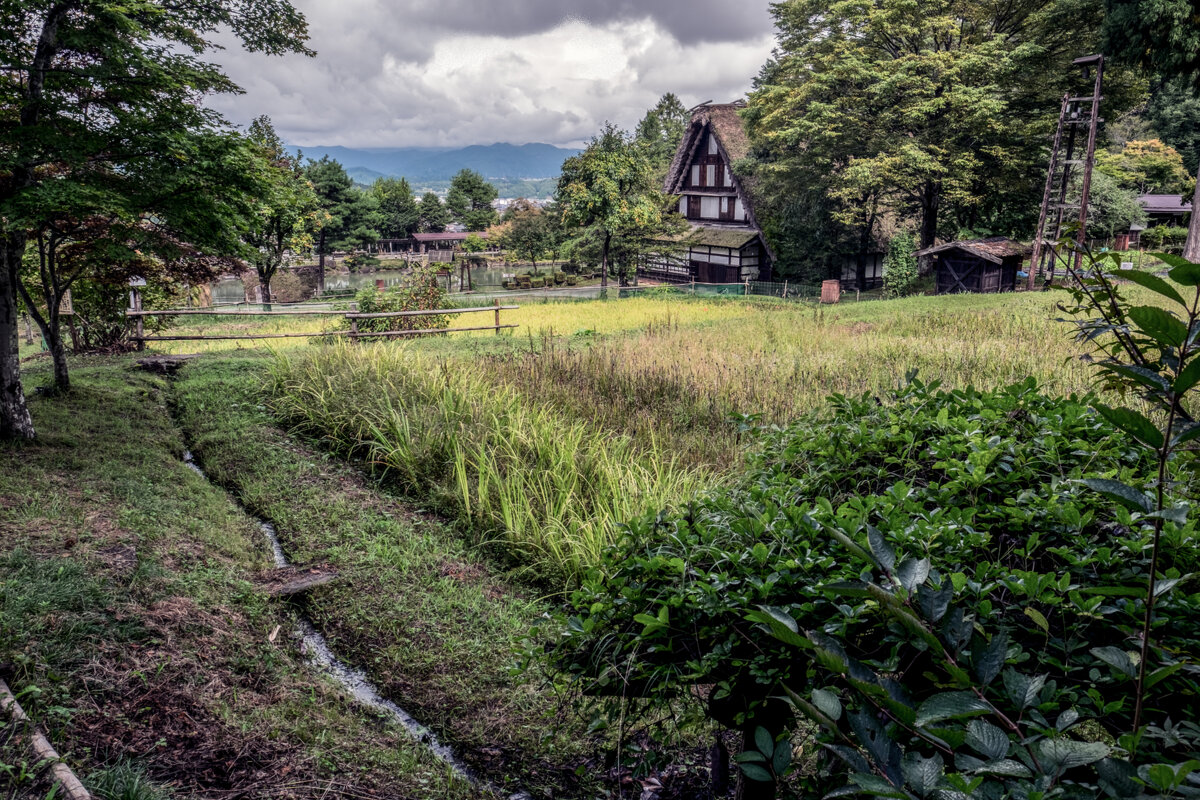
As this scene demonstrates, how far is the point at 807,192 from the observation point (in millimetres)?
25453

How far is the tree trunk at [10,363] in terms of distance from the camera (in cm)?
554

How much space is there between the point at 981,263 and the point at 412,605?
22.2m

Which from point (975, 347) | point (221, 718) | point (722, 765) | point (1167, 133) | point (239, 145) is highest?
point (1167, 133)

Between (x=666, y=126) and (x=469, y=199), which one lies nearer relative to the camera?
(x=666, y=126)

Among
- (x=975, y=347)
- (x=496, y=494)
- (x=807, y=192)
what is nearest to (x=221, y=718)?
(x=496, y=494)

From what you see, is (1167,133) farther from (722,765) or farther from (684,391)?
(722,765)

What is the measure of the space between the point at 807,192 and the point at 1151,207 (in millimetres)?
21636

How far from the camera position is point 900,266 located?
79.2 ft

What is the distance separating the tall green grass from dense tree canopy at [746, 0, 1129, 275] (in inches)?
693

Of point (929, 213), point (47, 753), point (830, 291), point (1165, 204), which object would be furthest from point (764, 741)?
point (1165, 204)

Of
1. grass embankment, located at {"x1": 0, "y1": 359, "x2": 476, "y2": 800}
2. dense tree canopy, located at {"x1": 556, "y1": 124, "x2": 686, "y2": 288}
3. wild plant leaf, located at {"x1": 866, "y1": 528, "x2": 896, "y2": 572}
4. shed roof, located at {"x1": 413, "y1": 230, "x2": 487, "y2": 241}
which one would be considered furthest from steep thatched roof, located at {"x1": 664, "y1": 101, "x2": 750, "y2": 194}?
wild plant leaf, located at {"x1": 866, "y1": 528, "x2": 896, "y2": 572}

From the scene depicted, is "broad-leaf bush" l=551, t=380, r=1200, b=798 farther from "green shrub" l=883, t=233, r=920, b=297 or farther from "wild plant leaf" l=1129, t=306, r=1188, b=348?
"green shrub" l=883, t=233, r=920, b=297

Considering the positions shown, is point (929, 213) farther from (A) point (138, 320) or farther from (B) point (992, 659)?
(B) point (992, 659)

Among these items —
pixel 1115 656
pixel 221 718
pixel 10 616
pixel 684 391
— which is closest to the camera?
pixel 1115 656
